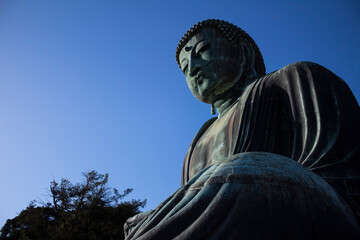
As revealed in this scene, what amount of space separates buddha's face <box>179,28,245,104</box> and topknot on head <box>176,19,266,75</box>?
0.23 feet

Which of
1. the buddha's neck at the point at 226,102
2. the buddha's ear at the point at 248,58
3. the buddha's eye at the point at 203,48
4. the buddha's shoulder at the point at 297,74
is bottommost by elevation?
the buddha's shoulder at the point at 297,74

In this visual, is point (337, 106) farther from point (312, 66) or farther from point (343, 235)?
point (343, 235)

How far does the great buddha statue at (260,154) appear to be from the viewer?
1.63 metres

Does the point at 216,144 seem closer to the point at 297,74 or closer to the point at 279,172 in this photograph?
the point at 297,74

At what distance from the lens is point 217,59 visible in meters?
4.20

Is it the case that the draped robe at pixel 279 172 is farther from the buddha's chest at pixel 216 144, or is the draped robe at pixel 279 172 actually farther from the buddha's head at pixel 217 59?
the buddha's head at pixel 217 59

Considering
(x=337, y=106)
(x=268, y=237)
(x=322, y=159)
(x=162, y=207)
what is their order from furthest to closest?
(x=337, y=106) → (x=322, y=159) → (x=162, y=207) → (x=268, y=237)

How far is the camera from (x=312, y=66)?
3.32 meters

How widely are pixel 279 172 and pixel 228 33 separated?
3.01 m

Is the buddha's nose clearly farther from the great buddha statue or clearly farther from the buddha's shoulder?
the buddha's shoulder

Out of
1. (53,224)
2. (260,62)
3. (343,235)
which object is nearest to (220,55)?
(260,62)

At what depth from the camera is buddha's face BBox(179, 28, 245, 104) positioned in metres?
4.15

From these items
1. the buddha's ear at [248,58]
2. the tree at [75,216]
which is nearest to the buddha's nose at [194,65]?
the buddha's ear at [248,58]

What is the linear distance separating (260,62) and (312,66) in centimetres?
131
